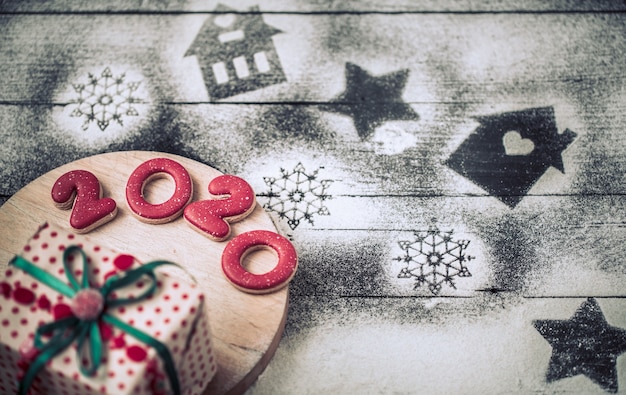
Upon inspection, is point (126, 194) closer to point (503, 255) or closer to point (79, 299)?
point (79, 299)

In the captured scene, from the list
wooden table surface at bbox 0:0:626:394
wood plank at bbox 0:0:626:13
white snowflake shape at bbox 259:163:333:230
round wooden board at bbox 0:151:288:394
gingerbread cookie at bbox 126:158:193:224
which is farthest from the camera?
wood plank at bbox 0:0:626:13

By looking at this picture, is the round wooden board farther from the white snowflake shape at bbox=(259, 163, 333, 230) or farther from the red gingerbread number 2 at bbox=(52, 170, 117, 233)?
the white snowflake shape at bbox=(259, 163, 333, 230)

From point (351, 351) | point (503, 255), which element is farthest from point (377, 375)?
point (503, 255)

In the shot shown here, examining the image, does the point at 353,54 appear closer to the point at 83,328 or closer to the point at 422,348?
the point at 422,348

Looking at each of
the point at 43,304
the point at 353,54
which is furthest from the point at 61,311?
the point at 353,54

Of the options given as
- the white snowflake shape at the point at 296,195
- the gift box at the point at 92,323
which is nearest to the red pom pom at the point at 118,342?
the gift box at the point at 92,323

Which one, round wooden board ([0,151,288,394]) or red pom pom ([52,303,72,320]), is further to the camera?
round wooden board ([0,151,288,394])

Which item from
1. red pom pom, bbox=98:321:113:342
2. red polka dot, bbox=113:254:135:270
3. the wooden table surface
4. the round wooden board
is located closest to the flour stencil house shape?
the wooden table surface

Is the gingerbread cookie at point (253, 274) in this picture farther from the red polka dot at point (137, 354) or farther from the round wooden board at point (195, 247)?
the red polka dot at point (137, 354)

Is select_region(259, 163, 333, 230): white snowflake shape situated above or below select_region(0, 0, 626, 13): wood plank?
below
